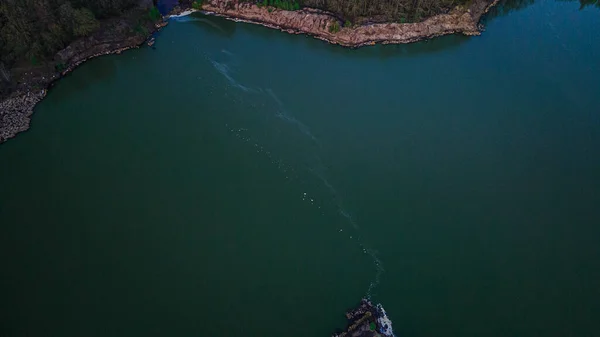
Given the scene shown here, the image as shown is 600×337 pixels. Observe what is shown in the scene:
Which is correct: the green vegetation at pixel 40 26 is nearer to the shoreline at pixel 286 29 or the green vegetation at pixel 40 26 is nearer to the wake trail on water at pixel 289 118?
the shoreline at pixel 286 29

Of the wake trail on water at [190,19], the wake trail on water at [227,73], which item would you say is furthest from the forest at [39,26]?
the wake trail on water at [227,73]

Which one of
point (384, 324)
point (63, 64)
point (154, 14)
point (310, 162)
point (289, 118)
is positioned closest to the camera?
point (384, 324)

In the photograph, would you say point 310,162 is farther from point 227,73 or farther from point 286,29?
point 286,29

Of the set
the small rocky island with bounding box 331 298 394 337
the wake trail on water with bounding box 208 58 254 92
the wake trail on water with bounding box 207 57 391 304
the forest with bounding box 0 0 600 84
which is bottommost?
the small rocky island with bounding box 331 298 394 337

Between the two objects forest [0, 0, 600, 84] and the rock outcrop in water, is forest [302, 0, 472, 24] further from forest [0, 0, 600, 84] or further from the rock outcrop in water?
the rock outcrop in water

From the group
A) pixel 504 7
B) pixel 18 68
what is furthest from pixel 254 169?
pixel 504 7

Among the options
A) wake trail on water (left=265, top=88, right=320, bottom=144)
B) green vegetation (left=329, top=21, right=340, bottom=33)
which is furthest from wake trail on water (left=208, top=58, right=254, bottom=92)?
green vegetation (left=329, top=21, right=340, bottom=33)

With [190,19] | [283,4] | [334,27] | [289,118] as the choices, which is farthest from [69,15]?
[334,27]
